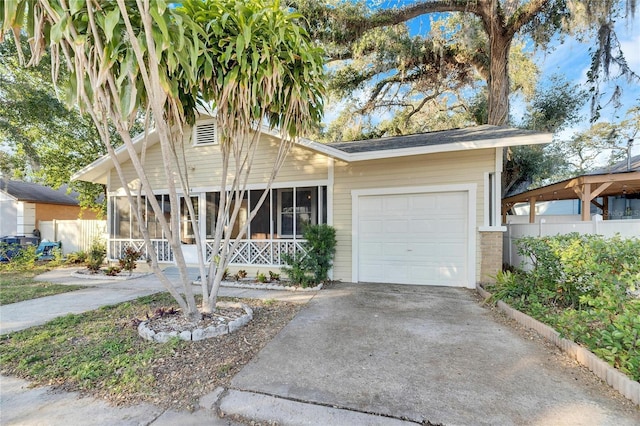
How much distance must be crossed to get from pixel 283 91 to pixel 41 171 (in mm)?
15013

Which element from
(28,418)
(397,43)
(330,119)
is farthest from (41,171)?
(397,43)

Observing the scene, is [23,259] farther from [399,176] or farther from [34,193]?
[399,176]

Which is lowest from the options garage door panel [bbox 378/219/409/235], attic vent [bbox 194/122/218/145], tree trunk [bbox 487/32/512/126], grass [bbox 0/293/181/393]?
grass [bbox 0/293/181/393]

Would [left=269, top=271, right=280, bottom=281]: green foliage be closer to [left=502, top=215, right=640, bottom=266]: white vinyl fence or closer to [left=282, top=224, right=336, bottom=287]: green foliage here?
[left=282, top=224, right=336, bottom=287]: green foliage

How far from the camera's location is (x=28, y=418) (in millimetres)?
2205

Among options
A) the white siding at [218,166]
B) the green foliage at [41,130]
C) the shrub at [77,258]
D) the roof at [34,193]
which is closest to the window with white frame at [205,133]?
the white siding at [218,166]

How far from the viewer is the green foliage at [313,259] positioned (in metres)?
6.54

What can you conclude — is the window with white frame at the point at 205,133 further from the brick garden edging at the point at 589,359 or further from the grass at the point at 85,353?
the brick garden edging at the point at 589,359

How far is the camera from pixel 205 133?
27.1 feet

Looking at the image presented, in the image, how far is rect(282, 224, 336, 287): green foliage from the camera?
21.5ft

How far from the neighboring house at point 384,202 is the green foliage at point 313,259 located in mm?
564

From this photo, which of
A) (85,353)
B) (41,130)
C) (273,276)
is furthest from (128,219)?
(85,353)

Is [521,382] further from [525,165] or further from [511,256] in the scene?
[525,165]

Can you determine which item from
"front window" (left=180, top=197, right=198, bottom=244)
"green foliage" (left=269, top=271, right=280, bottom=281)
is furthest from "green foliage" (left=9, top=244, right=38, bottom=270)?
"green foliage" (left=269, top=271, right=280, bottom=281)
